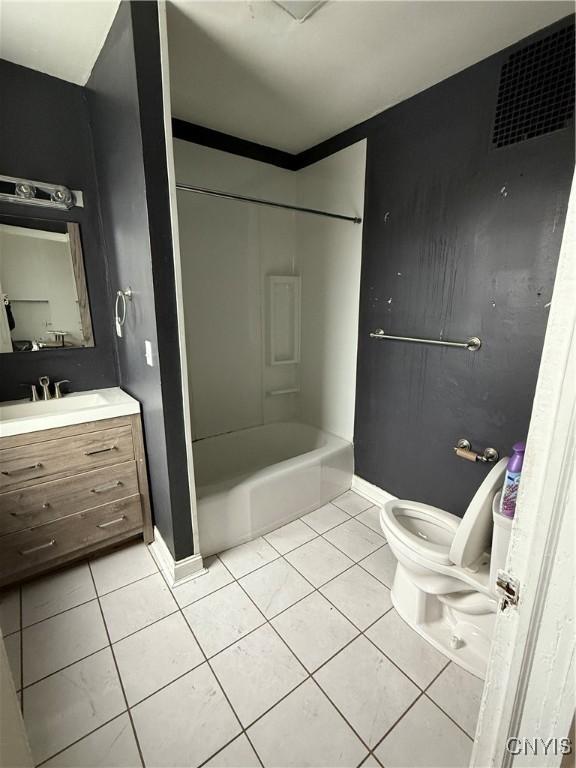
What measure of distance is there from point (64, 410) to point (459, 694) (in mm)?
2098

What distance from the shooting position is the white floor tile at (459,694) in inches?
44.9

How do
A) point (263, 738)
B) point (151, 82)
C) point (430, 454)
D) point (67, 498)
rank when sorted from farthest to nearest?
1. point (430, 454)
2. point (67, 498)
3. point (151, 82)
4. point (263, 738)

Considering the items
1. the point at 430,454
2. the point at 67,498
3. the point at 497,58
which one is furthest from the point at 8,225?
the point at 430,454

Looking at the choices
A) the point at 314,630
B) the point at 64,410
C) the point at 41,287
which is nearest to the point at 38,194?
the point at 41,287

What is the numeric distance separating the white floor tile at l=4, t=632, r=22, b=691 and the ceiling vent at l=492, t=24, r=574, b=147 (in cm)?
290

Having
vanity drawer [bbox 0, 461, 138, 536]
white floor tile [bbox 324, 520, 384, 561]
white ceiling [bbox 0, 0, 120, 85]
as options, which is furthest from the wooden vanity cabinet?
white ceiling [bbox 0, 0, 120, 85]

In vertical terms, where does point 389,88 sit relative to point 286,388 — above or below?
above

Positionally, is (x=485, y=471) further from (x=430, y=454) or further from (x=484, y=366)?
(x=484, y=366)

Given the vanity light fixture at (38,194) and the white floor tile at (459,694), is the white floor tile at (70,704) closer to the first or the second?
the white floor tile at (459,694)

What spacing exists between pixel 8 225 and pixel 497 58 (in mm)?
2391

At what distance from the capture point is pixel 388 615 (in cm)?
151

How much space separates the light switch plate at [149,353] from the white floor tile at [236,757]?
137 cm

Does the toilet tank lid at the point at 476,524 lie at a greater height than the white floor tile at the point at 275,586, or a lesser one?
greater

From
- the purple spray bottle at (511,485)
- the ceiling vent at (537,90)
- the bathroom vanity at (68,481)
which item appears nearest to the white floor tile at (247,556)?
the bathroom vanity at (68,481)
